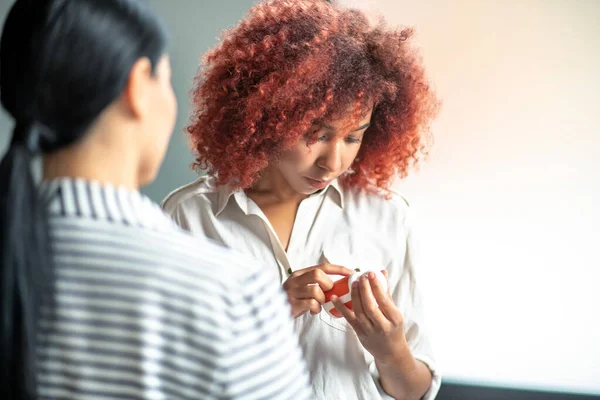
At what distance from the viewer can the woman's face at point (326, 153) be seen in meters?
1.14

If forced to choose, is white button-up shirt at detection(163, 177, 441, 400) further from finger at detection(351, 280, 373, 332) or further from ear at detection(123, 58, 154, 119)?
ear at detection(123, 58, 154, 119)

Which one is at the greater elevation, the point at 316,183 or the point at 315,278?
the point at 316,183

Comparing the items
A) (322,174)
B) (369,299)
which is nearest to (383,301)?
(369,299)

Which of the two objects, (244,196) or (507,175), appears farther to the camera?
(507,175)

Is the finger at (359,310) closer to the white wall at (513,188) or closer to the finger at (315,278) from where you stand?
the finger at (315,278)

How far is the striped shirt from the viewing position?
53 centimetres

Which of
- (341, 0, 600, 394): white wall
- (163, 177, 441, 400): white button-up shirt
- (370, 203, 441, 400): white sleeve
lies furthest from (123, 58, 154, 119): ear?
(341, 0, 600, 394): white wall

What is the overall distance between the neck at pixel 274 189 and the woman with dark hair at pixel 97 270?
2.32 ft

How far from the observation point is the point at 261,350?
0.55 metres

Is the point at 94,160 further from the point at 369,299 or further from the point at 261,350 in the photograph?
the point at 369,299

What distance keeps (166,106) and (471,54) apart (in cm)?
118

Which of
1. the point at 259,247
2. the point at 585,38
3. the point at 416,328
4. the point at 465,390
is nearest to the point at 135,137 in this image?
the point at 259,247

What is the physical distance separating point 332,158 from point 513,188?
0.72 m

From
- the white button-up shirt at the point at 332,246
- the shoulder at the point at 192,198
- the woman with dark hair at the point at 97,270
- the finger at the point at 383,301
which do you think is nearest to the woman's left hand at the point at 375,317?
the finger at the point at 383,301
